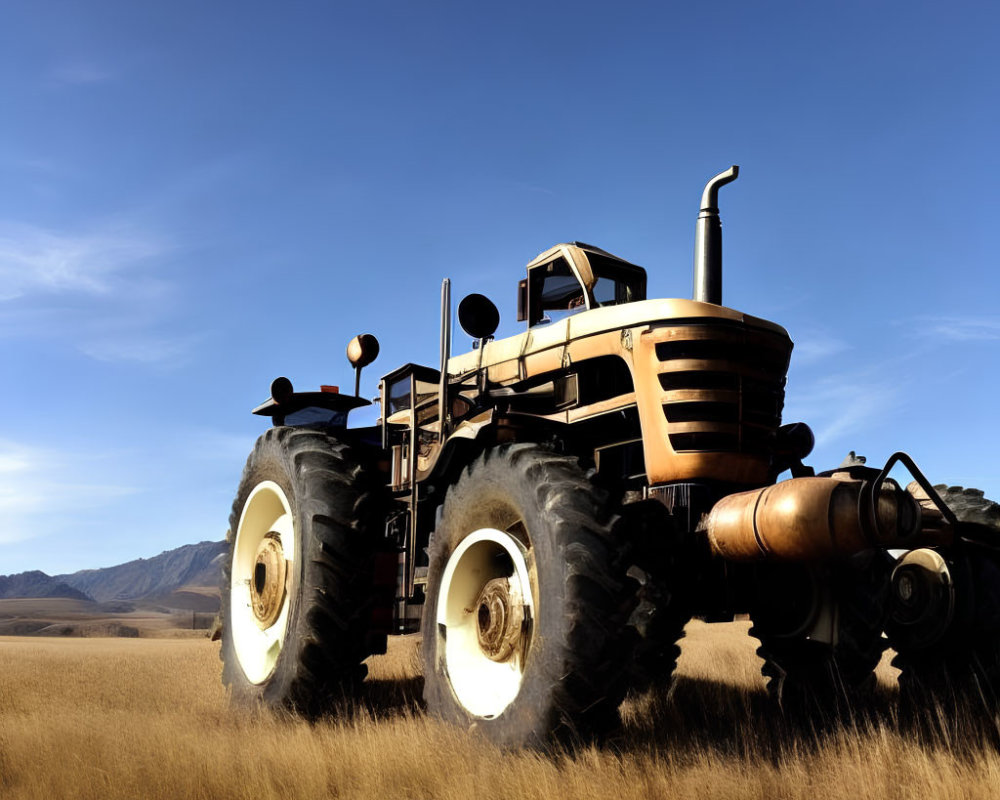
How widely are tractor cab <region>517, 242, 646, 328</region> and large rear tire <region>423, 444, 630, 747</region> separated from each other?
173 centimetres

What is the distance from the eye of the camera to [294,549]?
6875 millimetres

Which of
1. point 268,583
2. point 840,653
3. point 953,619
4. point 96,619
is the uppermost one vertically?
point 268,583

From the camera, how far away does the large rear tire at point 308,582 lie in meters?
6.47

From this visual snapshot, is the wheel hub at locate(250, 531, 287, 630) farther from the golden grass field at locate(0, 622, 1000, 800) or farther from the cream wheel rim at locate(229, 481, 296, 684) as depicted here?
the golden grass field at locate(0, 622, 1000, 800)

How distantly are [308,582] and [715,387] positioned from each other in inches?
121

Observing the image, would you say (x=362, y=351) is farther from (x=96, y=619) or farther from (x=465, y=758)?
(x=96, y=619)

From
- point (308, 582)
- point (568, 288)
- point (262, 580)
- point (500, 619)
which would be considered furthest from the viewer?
point (262, 580)

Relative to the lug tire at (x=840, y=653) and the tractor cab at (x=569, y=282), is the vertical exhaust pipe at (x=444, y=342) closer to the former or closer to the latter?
the tractor cab at (x=569, y=282)

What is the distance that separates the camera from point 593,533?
4.56 meters

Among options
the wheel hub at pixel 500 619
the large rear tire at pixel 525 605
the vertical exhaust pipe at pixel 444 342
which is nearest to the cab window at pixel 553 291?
the vertical exhaust pipe at pixel 444 342

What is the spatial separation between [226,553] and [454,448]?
3.44m

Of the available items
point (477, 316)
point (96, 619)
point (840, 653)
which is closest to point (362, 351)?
point (477, 316)

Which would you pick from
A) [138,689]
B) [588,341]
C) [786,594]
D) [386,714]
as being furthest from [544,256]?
[138,689]

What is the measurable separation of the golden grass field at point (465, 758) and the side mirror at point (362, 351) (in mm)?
2852
